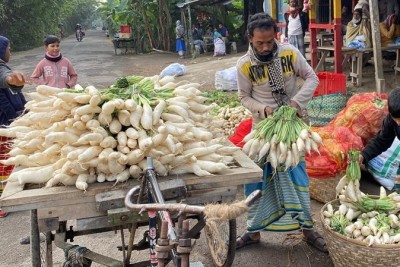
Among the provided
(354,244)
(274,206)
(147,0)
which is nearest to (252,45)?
(274,206)

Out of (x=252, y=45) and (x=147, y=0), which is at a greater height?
(x=147, y=0)

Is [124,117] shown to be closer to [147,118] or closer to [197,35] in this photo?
[147,118]

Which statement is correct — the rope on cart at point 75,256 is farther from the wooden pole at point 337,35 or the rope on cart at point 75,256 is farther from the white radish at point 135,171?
the wooden pole at point 337,35

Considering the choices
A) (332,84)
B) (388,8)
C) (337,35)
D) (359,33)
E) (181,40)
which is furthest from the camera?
(181,40)

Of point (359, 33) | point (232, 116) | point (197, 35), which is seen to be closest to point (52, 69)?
point (232, 116)

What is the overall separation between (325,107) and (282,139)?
11.8 feet

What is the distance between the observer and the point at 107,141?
2.30 metres

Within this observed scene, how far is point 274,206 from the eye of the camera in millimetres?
3533

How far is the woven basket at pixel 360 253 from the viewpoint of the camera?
2777 mm

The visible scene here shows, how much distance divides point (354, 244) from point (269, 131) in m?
0.98

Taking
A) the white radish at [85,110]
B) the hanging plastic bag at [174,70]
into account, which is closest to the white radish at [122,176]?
the white radish at [85,110]

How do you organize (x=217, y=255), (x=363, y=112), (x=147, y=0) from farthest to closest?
(x=147, y=0), (x=363, y=112), (x=217, y=255)

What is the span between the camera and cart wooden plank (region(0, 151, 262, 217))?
2146 mm

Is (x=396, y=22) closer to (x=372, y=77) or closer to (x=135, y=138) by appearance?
(x=372, y=77)
